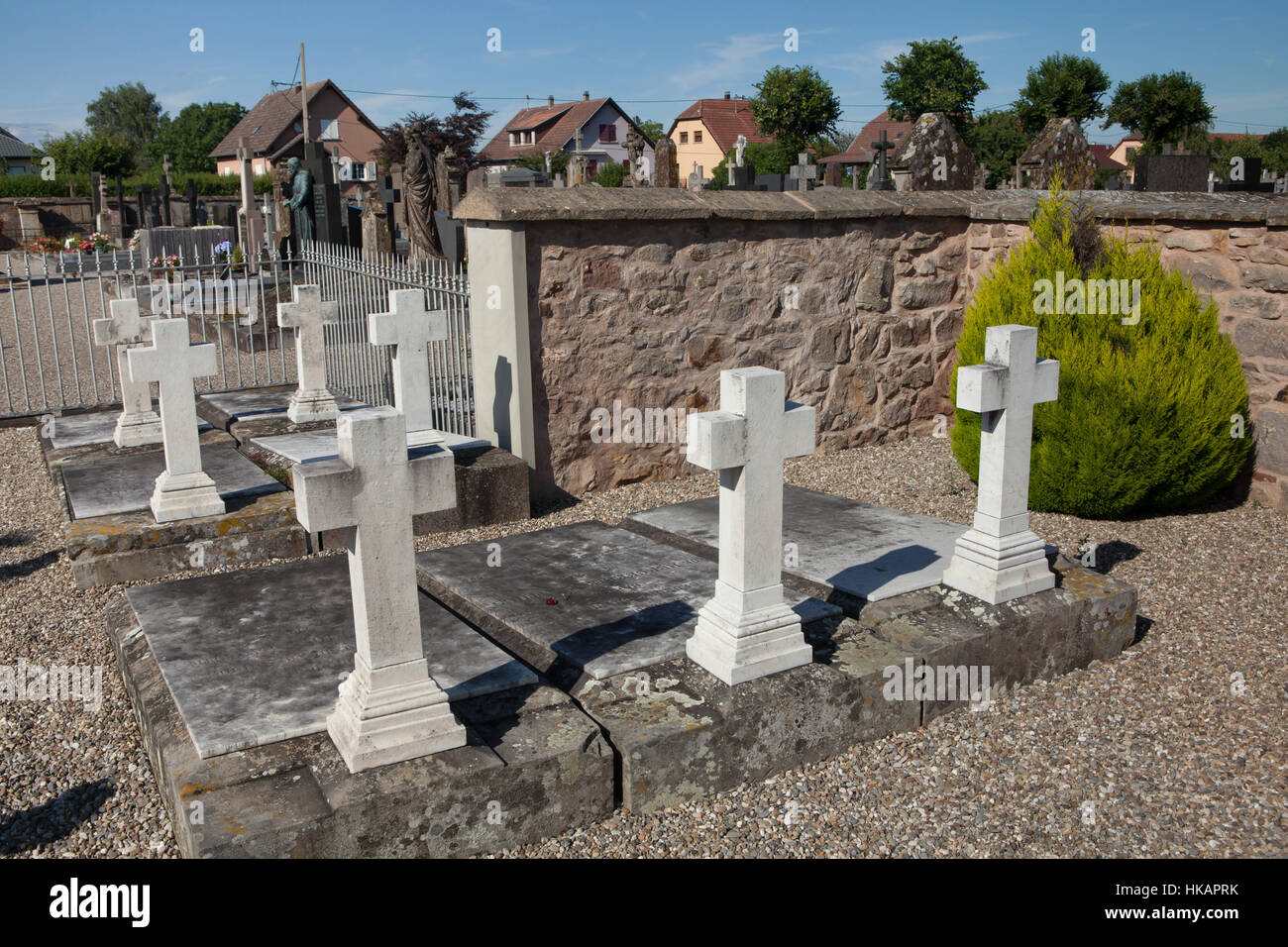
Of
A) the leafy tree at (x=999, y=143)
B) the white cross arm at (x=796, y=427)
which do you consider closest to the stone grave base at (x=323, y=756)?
the white cross arm at (x=796, y=427)

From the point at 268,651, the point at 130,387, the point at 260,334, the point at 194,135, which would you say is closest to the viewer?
the point at 268,651

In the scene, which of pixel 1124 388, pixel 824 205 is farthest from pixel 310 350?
pixel 1124 388

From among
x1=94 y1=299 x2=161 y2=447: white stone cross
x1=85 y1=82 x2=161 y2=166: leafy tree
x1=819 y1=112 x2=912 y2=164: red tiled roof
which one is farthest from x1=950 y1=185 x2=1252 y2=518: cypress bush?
x1=85 y1=82 x2=161 y2=166: leafy tree

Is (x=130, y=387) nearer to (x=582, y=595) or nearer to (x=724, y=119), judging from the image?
(x=582, y=595)

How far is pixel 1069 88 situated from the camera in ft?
124

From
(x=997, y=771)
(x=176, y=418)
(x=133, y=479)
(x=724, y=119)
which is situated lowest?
(x=997, y=771)

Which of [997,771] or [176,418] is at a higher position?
[176,418]

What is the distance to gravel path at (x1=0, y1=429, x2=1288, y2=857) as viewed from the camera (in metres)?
3.03

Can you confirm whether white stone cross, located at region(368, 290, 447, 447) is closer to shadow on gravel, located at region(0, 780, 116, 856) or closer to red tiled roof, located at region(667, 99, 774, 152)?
shadow on gravel, located at region(0, 780, 116, 856)

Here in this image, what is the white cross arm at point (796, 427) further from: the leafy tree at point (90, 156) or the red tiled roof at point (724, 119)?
the red tiled roof at point (724, 119)

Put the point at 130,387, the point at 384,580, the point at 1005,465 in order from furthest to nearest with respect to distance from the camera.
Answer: the point at 130,387 → the point at 1005,465 → the point at 384,580

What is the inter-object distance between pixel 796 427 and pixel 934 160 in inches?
270

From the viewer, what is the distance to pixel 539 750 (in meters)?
3.01
